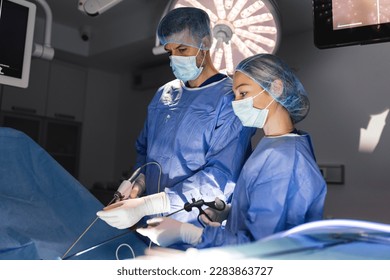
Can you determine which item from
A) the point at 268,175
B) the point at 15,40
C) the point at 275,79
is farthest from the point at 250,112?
the point at 15,40

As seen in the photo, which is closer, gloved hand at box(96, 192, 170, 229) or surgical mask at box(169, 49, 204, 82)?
gloved hand at box(96, 192, 170, 229)

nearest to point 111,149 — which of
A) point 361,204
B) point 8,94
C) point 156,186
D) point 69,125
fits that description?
point 69,125

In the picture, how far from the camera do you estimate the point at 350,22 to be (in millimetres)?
1491

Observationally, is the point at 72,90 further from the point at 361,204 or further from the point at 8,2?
the point at 361,204

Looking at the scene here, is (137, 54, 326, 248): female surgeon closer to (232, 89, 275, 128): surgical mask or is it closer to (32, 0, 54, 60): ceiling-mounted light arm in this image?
(232, 89, 275, 128): surgical mask

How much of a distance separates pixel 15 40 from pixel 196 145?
99 centimetres

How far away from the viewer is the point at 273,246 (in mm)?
695

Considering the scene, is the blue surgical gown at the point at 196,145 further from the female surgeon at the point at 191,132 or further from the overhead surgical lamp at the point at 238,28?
the overhead surgical lamp at the point at 238,28

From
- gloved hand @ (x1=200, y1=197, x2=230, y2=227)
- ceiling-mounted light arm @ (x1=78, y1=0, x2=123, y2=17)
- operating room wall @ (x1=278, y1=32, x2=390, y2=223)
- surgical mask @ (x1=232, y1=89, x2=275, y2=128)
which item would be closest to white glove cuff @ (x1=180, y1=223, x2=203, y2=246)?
gloved hand @ (x1=200, y1=197, x2=230, y2=227)

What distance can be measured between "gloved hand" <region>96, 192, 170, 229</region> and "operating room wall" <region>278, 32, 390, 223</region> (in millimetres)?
1978

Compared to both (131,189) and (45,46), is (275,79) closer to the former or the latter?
(131,189)

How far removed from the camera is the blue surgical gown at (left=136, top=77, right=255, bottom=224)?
4.12 feet

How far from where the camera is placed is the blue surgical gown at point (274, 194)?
0.93m

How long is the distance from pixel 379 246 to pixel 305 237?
133mm
